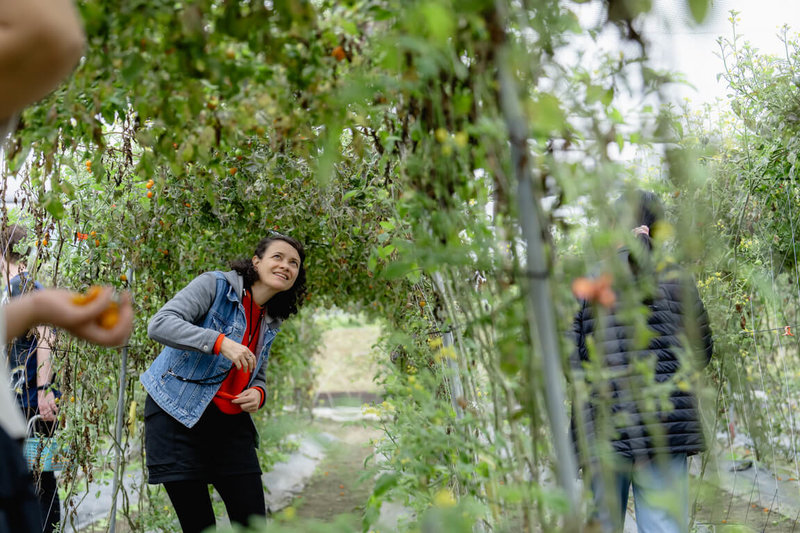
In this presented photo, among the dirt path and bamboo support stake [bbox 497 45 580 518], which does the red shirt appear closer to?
the dirt path

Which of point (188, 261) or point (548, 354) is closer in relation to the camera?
point (548, 354)

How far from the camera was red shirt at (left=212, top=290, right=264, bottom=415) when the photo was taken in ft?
8.33

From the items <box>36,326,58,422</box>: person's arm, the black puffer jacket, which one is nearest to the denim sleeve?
<box>36,326,58,422</box>: person's arm

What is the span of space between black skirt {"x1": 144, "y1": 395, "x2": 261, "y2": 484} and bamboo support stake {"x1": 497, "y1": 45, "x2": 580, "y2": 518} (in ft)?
5.85

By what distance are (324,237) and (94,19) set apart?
3631mm

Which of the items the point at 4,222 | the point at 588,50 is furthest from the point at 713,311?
the point at 4,222

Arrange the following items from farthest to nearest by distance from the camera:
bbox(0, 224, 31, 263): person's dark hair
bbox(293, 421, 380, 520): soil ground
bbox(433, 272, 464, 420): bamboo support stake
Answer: bbox(293, 421, 380, 520): soil ground → bbox(0, 224, 31, 263): person's dark hair → bbox(433, 272, 464, 420): bamboo support stake

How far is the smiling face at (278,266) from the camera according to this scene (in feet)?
8.82

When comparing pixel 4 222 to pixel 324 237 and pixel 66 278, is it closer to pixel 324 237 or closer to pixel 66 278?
pixel 66 278

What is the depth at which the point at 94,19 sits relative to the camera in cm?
108

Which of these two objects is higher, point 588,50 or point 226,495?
point 588,50

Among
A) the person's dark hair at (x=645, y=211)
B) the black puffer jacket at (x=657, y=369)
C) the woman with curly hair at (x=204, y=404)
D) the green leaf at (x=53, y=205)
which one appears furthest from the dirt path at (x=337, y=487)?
the green leaf at (x=53, y=205)

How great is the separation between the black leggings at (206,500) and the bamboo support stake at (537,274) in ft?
5.74

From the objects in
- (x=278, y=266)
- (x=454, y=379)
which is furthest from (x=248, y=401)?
(x=454, y=379)
